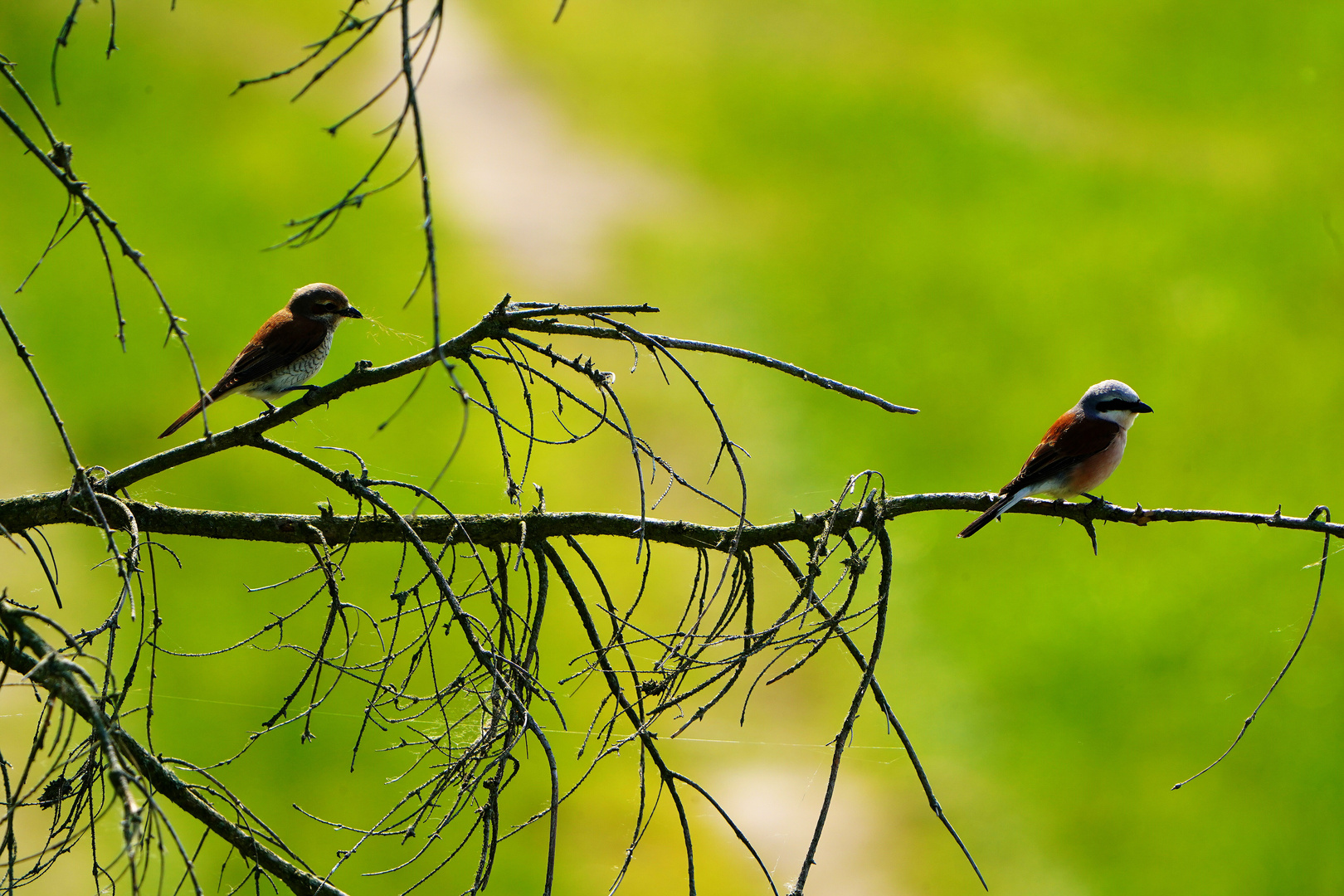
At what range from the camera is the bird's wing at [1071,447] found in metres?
4.11

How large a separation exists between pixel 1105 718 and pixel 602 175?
40.0ft

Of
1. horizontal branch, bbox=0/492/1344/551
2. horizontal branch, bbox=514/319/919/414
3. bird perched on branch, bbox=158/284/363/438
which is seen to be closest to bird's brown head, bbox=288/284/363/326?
bird perched on branch, bbox=158/284/363/438

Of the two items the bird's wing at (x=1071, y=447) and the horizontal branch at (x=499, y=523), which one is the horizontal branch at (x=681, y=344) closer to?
the horizontal branch at (x=499, y=523)

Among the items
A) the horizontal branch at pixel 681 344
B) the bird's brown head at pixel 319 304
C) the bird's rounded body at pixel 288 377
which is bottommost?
the horizontal branch at pixel 681 344

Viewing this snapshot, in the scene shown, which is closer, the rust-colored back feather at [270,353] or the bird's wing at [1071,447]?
the rust-colored back feather at [270,353]

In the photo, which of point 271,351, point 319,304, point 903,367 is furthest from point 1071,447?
point 903,367

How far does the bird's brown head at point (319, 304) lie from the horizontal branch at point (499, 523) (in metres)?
1.67

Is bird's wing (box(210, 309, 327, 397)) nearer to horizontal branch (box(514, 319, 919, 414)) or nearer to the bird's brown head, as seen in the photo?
the bird's brown head

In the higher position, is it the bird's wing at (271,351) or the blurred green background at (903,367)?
the blurred green background at (903,367)

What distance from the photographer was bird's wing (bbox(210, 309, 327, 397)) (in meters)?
3.93

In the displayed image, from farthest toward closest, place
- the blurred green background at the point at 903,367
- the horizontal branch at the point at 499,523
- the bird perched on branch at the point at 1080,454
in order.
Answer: the blurred green background at the point at 903,367 < the bird perched on branch at the point at 1080,454 < the horizontal branch at the point at 499,523

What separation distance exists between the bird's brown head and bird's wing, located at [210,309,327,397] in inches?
1.8

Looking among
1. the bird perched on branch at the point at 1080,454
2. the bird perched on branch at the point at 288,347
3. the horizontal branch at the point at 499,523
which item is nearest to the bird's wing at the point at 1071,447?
the bird perched on branch at the point at 1080,454

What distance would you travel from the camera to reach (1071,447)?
13.7ft
